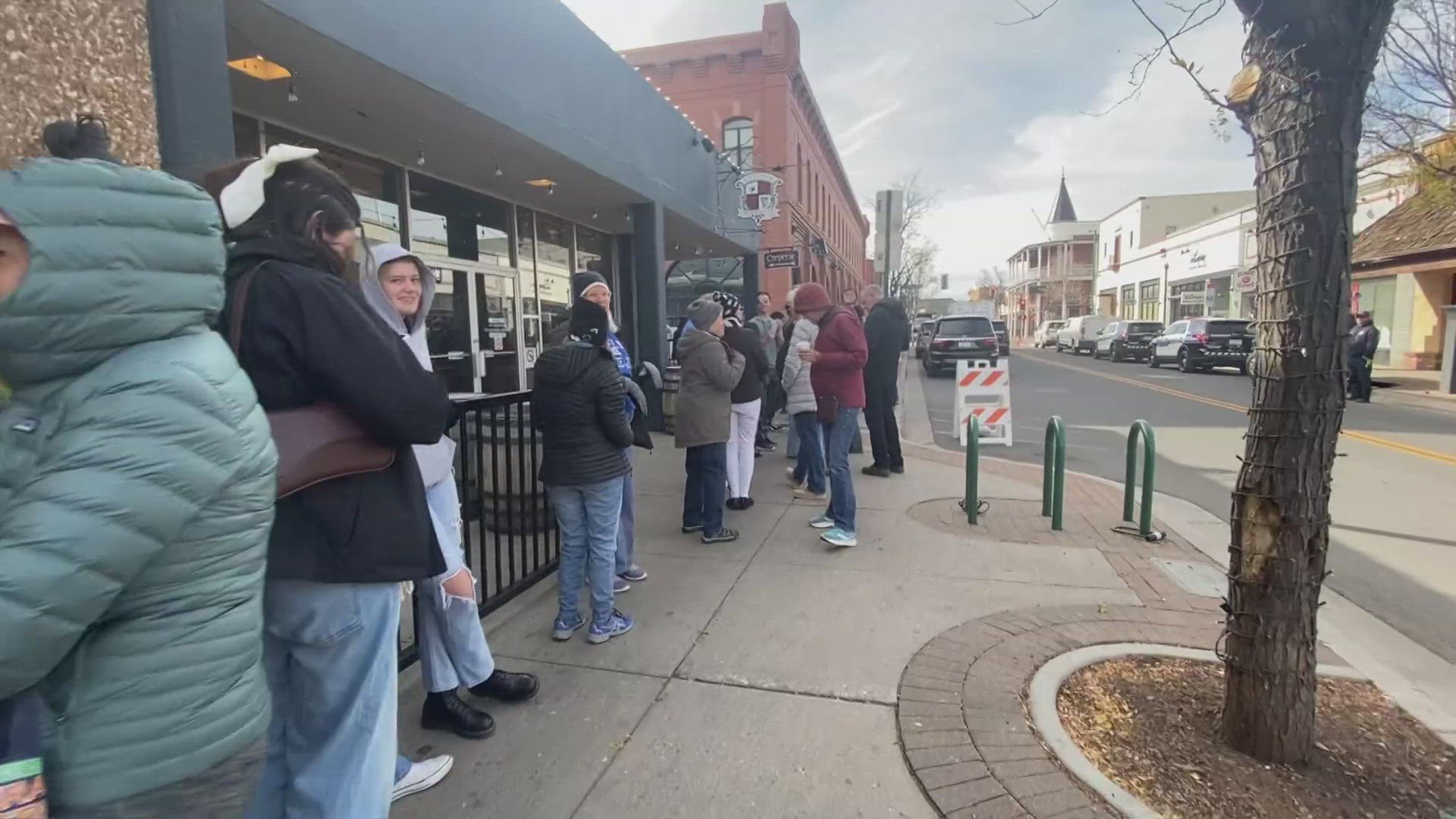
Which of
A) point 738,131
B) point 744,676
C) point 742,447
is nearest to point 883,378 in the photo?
point 742,447

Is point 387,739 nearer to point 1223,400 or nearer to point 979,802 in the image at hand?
point 979,802

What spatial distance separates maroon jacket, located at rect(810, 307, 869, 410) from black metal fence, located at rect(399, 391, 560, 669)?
6.81ft

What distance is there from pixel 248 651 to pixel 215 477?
1.15 ft

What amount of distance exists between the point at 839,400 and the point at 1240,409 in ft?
39.0

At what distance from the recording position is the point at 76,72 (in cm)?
266

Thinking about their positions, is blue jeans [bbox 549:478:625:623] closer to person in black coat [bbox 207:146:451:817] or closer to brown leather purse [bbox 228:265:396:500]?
person in black coat [bbox 207:146:451:817]

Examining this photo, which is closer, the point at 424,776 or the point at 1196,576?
the point at 424,776

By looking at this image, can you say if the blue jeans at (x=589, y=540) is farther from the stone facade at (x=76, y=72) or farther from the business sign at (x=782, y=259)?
the business sign at (x=782, y=259)

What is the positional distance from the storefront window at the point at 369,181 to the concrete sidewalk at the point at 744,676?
179 inches

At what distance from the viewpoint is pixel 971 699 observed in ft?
10.5

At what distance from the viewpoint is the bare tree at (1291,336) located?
2.44 metres

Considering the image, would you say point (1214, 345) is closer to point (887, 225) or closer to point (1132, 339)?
point (1132, 339)

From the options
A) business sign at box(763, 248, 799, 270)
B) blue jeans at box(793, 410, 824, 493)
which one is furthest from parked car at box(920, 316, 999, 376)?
blue jeans at box(793, 410, 824, 493)

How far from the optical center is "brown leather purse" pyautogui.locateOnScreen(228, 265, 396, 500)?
161 centimetres
